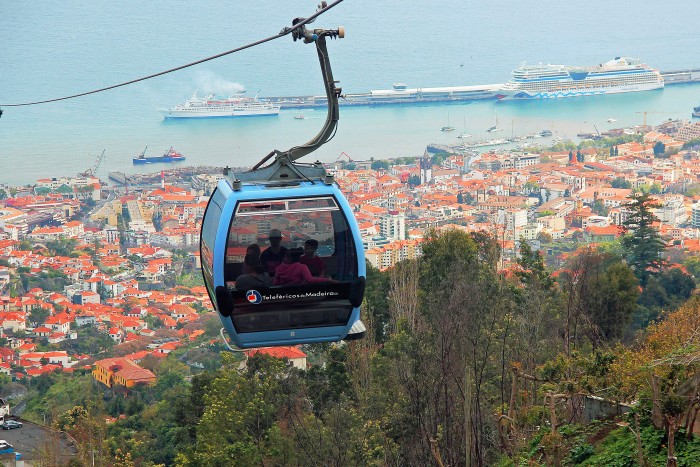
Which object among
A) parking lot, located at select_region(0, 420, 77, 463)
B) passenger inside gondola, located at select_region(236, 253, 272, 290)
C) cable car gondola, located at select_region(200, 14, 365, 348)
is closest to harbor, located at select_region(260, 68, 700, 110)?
parking lot, located at select_region(0, 420, 77, 463)

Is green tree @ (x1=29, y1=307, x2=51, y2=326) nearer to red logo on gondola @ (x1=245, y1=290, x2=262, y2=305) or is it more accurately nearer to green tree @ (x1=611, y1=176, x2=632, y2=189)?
green tree @ (x1=611, y1=176, x2=632, y2=189)

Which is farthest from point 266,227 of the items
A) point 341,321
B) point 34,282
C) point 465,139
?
point 465,139

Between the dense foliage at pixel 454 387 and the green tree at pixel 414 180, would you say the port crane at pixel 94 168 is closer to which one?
the green tree at pixel 414 180

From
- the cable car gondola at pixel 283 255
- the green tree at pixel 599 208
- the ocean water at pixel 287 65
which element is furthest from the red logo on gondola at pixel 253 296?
the ocean water at pixel 287 65

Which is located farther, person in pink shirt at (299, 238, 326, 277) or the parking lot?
the parking lot

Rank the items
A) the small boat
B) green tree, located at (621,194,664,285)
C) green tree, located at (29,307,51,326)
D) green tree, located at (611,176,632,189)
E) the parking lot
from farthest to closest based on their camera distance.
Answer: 1. the small boat
2. green tree, located at (611,176,632,189)
3. green tree, located at (29,307,51,326)
4. green tree, located at (621,194,664,285)
5. the parking lot

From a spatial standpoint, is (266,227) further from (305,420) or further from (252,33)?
(252,33)
